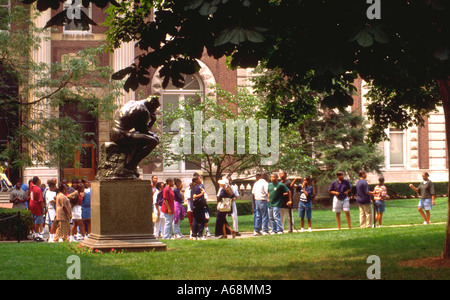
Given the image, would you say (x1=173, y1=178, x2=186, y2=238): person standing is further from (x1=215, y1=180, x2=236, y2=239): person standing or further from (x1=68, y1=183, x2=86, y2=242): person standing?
(x1=68, y1=183, x2=86, y2=242): person standing

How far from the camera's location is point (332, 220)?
26094 millimetres

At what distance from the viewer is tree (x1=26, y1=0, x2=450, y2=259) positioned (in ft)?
21.5

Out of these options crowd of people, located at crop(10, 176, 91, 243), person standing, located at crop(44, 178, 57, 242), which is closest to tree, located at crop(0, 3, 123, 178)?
crowd of people, located at crop(10, 176, 91, 243)

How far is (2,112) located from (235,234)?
8.81 meters

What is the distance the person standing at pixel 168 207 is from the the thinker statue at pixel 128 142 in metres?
4.95

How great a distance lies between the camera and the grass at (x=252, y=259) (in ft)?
34.5

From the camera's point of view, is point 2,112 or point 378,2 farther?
point 2,112

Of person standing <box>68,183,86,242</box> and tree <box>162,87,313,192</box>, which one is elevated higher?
tree <box>162,87,313,192</box>

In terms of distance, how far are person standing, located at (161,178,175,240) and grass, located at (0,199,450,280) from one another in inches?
131

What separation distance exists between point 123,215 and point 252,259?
10.5 ft

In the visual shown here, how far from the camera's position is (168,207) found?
776 inches
